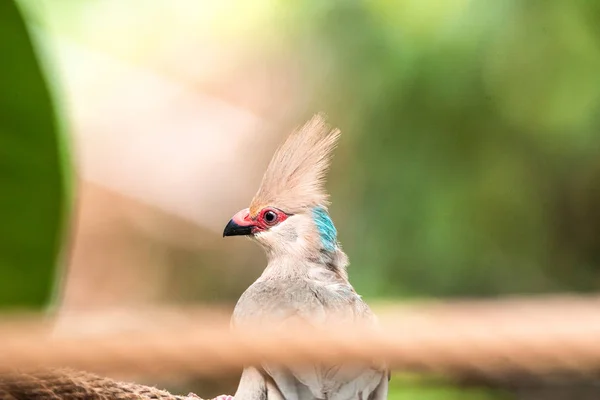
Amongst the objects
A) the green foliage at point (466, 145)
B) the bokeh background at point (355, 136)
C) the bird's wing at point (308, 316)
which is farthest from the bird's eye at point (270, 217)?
the green foliage at point (466, 145)

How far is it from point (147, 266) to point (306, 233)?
2547mm

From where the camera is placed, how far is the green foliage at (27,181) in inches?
59.6

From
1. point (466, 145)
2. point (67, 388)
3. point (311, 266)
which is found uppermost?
point (466, 145)

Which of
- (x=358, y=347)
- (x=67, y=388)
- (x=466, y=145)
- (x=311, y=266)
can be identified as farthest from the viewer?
(x=466, y=145)

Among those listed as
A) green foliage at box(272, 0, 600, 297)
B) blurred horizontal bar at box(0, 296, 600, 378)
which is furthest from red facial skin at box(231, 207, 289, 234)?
green foliage at box(272, 0, 600, 297)

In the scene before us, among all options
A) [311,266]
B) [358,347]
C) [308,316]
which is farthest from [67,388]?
[358,347]

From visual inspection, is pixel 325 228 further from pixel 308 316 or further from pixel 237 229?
pixel 308 316

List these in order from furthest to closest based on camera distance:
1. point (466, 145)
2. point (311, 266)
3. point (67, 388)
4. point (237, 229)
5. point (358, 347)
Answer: point (466, 145) < point (237, 229) < point (311, 266) < point (67, 388) < point (358, 347)

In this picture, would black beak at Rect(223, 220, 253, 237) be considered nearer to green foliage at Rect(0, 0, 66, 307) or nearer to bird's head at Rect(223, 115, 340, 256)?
bird's head at Rect(223, 115, 340, 256)

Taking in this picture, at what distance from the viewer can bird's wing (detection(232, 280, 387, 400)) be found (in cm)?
115

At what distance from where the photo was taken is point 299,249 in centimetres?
156

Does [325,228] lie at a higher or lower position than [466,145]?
lower

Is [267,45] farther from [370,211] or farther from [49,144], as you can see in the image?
[49,144]

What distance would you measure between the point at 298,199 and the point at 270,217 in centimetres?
7
